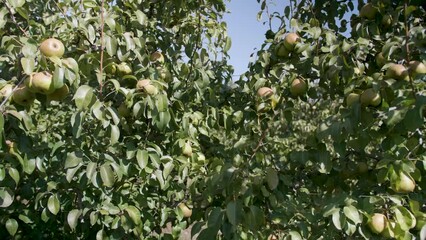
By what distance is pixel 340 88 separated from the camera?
181 cm

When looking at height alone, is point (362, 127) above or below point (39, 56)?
below

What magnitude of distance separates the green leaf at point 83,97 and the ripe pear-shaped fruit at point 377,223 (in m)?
0.97

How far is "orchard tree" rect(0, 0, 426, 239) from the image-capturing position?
1364 millimetres

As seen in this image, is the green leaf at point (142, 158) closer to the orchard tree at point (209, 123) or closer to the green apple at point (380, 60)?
the orchard tree at point (209, 123)

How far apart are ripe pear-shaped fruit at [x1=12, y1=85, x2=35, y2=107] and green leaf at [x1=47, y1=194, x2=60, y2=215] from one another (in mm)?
410

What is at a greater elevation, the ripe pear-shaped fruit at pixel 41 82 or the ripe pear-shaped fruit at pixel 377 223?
the ripe pear-shaped fruit at pixel 41 82

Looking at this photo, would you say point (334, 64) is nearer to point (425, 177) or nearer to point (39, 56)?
point (425, 177)

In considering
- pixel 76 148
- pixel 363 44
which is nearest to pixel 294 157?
pixel 363 44

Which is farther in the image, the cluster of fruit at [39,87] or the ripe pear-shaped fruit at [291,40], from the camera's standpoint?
the ripe pear-shaped fruit at [291,40]

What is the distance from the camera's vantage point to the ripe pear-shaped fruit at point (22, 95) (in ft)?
4.59

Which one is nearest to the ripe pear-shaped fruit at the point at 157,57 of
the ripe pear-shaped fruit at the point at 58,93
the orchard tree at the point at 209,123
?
the orchard tree at the point at 209,123

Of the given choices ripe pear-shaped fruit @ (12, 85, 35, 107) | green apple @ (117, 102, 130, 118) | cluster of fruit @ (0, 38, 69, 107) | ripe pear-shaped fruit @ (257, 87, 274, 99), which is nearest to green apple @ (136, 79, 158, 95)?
green apple @ (117, 102, 130, 118)

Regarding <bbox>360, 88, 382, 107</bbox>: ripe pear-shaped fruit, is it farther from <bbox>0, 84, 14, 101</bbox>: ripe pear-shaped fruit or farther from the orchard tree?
<bbox>0, 84, 14, 101</bbox>: ripe pear-shaped fruit

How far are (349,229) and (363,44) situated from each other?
73cm
